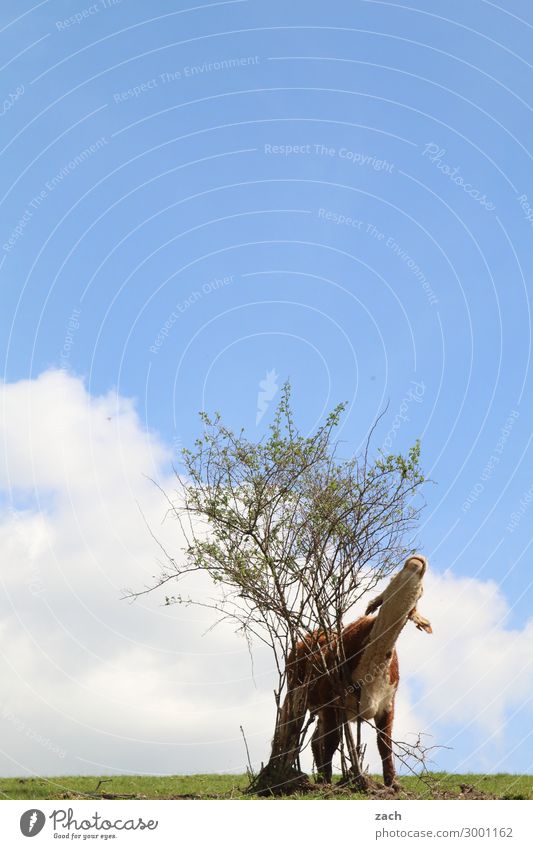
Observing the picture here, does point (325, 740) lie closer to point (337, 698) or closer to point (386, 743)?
point (337, 698)

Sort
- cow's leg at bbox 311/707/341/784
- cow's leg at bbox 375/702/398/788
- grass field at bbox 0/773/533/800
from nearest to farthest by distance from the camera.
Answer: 1. grass field at bbox 0/773/533/800
2. cow's leg at bbox 375/702/398/788
3. cow's leg at bbox 311/707/341/784

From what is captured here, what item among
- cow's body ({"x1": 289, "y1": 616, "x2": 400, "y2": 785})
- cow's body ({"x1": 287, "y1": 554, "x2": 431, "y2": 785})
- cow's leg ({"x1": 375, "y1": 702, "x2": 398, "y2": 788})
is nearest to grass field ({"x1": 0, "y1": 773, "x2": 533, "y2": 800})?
cow's leg ({"x1": 375, "y1": 702, "x2": 398, "y2": 788})

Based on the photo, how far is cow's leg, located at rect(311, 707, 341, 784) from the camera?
17.6m

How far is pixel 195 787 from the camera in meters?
19.4

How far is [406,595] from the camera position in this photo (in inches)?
642

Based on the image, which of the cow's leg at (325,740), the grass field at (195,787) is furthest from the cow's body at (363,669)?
the grass field at (195,787)

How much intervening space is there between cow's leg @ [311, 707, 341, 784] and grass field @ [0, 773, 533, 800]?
1.22m

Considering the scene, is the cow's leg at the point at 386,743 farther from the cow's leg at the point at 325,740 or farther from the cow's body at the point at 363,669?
the cow's leg at the point at 325,740

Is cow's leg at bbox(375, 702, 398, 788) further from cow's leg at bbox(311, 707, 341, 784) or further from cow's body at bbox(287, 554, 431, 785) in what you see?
cow's leg at bbox(311, 707, 341, 784)

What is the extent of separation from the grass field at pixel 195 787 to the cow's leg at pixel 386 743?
14.6 inches

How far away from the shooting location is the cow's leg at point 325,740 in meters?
17.6
